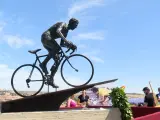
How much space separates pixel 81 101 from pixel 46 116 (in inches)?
272

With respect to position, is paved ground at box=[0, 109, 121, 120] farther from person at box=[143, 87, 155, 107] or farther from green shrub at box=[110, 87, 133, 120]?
person at box=[143, 87, 155, 107]


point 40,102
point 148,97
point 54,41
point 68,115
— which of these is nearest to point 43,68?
point 54,41

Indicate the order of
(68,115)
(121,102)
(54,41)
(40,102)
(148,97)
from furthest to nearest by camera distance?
(148,97)
(54,41)
(121,102)
(40,102)
(68,115)

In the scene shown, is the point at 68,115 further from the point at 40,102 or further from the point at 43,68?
the point at 43,68

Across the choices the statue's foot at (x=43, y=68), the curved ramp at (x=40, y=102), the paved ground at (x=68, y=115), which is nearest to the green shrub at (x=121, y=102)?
the paved ground at (x=68, y=115)

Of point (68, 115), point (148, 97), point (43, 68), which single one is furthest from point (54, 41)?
point (148, 97)

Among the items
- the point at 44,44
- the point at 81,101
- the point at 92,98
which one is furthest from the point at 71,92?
the point at 92,98

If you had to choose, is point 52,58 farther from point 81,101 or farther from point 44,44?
point 81,101

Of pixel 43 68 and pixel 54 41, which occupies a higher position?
pixel 54 41

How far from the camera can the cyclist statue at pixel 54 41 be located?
855 centimetres

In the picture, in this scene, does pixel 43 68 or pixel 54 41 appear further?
pixel 43 68

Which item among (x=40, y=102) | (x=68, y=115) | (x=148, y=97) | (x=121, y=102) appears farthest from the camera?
(x=148, y=97)

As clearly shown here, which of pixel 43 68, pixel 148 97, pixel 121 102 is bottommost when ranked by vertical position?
pixel 121 102

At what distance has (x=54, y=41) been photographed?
8602mm
